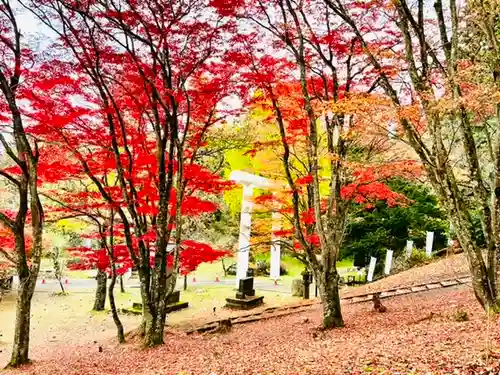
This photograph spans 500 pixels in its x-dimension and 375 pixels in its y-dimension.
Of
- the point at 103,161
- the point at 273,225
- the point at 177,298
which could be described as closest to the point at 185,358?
the point at 103,161

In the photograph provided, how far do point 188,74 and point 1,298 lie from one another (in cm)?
1669

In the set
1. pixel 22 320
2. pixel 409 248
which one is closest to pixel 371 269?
pixel 409 248

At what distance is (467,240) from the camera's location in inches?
275

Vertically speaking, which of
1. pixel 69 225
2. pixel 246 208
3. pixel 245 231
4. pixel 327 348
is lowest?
pixel 327 348

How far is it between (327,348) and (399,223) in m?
15.9

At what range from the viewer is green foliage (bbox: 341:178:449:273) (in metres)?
21.3

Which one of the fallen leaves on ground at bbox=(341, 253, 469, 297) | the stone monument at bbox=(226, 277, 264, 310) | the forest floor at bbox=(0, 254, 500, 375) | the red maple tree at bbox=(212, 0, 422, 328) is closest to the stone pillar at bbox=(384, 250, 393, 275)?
the fallen leaves on ground at bbox=(341, 253, 469, 297)

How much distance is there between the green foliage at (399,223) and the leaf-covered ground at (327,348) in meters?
8.30

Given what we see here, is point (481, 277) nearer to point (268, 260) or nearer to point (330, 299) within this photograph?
point (330, 299)

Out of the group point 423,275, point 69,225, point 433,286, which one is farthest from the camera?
point 69,225

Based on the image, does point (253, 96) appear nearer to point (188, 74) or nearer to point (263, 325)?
point (188, 74)

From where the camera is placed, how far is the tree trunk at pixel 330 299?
9.22 m

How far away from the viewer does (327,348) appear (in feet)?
23.4

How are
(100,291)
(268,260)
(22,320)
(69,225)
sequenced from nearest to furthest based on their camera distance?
1. (22,320)
2. (100,291)
3. (69,225)
4. (268,260)
